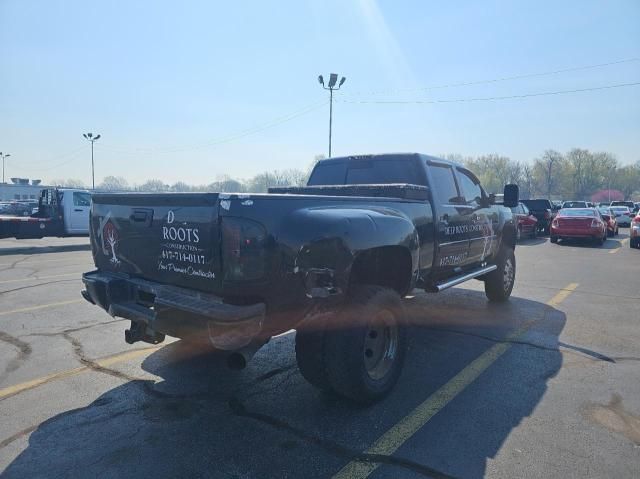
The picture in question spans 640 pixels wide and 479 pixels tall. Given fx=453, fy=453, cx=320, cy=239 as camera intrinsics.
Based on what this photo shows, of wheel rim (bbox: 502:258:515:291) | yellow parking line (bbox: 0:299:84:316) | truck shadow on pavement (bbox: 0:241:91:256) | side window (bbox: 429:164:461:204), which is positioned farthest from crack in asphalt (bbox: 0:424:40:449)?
truck shadow on pavement (bbox: 0:241:91:256)

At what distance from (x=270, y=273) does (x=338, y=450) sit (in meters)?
1.20

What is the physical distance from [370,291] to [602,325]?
4037mm

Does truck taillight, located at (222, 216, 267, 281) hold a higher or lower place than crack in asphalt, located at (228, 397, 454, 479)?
higher

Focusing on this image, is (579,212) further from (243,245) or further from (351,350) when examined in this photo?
(243,245)

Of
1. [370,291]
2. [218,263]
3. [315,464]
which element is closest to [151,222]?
[218,263]

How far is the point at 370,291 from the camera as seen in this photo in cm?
351

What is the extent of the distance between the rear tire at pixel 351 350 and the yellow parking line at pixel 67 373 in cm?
209

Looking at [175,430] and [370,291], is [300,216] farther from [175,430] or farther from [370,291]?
[175,430]

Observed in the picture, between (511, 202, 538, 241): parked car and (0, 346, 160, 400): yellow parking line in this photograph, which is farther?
(511, 202, 538, 241): parked car

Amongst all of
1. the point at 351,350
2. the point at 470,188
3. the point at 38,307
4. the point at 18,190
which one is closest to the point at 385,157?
the point at 470,188

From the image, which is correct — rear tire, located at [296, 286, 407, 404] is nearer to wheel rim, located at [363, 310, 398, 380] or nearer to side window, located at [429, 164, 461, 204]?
wheel rim, located at [363, 310, 398, 380]

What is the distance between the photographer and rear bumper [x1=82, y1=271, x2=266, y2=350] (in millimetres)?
2865

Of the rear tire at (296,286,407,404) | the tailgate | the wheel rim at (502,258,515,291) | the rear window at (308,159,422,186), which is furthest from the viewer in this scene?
the wheel rim at (502,258,515,291)

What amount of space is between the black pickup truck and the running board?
0.47 meters
